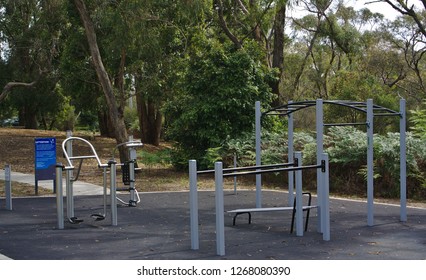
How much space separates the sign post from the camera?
15.2 meters

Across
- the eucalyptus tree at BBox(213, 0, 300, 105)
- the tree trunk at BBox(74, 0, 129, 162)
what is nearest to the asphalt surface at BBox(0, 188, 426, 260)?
the tree trunk at BBox(74, 0, 129, 162)

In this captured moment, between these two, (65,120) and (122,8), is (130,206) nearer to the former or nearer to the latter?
(122,8)

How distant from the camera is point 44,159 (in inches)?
606

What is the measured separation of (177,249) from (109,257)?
94 cm

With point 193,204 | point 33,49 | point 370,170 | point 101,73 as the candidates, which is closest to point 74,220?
point 193,204

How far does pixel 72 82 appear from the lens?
92.5 feet

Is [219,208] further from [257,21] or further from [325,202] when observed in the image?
[257,21]

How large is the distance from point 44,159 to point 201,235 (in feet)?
21.9

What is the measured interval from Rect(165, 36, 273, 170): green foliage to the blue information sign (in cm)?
507

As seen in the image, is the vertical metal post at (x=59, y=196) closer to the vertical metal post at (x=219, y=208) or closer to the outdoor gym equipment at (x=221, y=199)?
the outdoor gym equipment at (x=221, y=199)

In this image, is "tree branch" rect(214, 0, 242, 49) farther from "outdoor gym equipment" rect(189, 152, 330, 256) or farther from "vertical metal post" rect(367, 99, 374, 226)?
"outdoor gym equipment" rect(189, 152, 330, 256)

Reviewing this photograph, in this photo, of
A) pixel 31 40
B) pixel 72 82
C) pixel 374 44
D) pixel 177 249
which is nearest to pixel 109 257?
pixel 177 249

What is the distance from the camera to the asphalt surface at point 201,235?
848cm

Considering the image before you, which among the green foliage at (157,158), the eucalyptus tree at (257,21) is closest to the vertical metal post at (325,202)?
the green foliage at (157,158)
